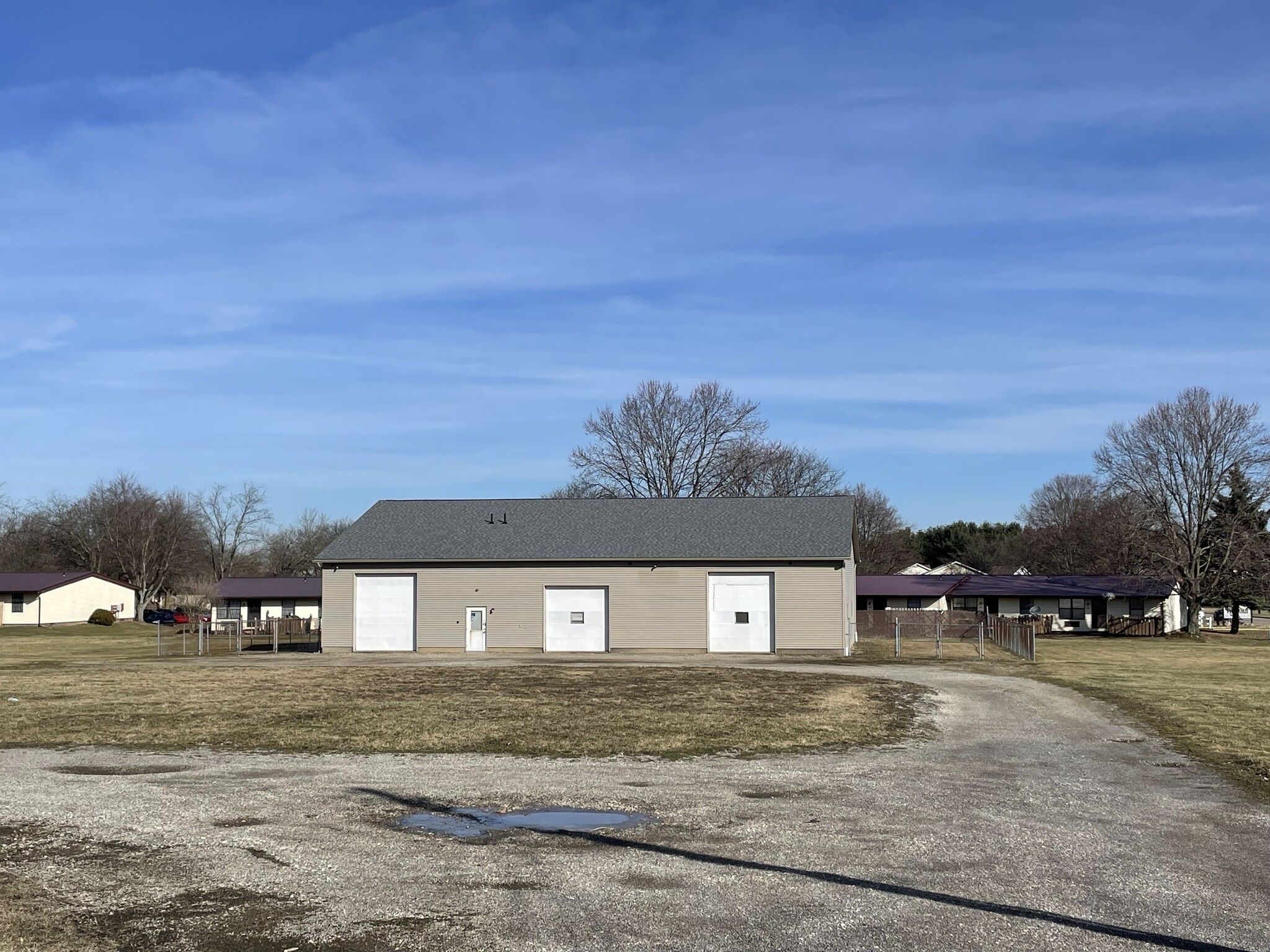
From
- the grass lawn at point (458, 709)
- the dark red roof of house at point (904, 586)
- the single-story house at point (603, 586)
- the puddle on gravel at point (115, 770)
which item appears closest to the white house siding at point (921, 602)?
the dark red roof of house at point (904, 586)

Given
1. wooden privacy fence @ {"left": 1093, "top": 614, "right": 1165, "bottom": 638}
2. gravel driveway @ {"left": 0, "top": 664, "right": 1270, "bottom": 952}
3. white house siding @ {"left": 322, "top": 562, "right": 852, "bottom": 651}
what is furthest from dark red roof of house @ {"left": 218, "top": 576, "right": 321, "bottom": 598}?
gravel driveway @ {"left": 0, "top": 664, "right": 1270, "bottom": 952}

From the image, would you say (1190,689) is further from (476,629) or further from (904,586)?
(904,586)

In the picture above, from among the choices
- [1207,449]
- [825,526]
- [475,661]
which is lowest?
[475,661]

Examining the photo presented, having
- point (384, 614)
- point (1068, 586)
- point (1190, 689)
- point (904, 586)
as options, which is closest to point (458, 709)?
point (1190, 689)

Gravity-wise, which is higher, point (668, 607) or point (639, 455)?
point (639, 455)

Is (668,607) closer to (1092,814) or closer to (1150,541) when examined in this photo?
(1092,814)

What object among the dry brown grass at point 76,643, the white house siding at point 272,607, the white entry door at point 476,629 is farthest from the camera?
the white house siding at point 272,607

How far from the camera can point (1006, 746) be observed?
18.2 metres

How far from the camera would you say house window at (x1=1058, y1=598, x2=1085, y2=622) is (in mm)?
74250

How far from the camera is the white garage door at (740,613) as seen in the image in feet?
149

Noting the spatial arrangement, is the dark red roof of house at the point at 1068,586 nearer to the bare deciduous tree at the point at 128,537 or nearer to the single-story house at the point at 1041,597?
the single-story house at the point at 1041,597

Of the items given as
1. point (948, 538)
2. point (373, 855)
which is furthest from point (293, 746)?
point (948, 538)

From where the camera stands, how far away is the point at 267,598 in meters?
82.2

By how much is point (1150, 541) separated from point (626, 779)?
210ft
